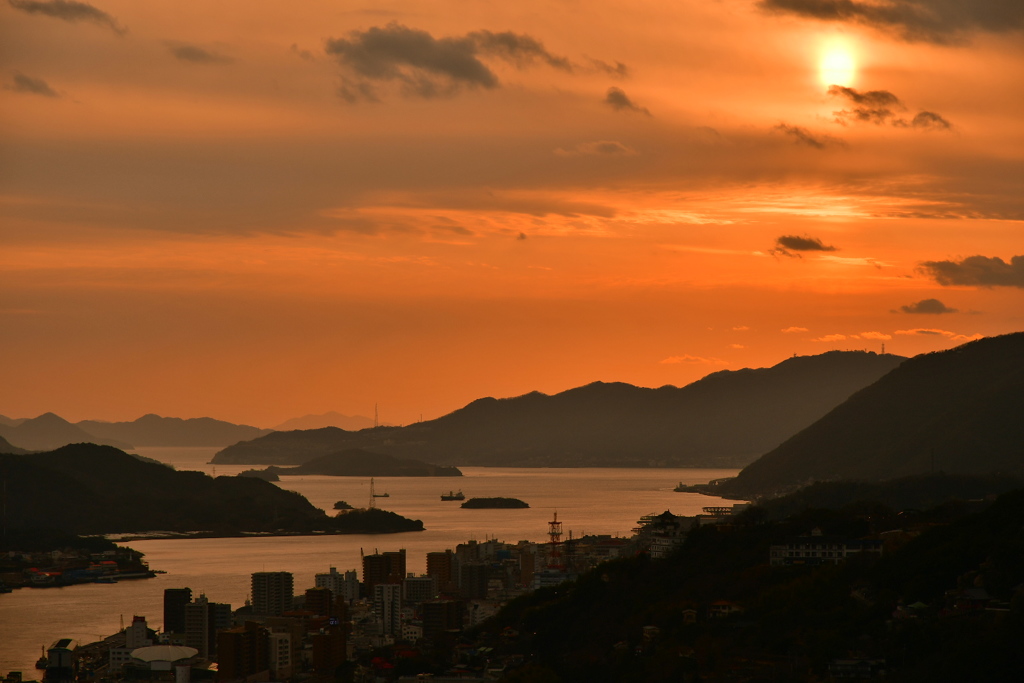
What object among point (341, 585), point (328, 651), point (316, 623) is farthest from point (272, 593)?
point (328, 651)

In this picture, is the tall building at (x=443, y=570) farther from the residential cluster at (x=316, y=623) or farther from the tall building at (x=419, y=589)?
the tall building at (x=419, y=589)

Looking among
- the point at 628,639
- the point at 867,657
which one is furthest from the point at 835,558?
the point at 867,657

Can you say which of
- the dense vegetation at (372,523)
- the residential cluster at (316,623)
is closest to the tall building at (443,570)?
the residential cluster at (316,623)

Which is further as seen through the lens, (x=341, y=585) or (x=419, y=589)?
(x=341, y=585)

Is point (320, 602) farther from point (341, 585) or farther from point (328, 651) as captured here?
point (328, 651)

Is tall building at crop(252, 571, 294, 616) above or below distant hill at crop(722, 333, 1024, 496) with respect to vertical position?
below

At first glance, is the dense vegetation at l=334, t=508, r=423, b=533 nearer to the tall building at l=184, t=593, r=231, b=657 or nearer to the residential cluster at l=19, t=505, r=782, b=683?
the residential cluster at l=19, t=505, r=782, b=683

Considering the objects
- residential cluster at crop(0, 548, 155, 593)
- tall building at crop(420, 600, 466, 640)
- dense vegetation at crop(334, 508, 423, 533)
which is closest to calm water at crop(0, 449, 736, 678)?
residential cluster at crop(0, 548, 155, 593)
